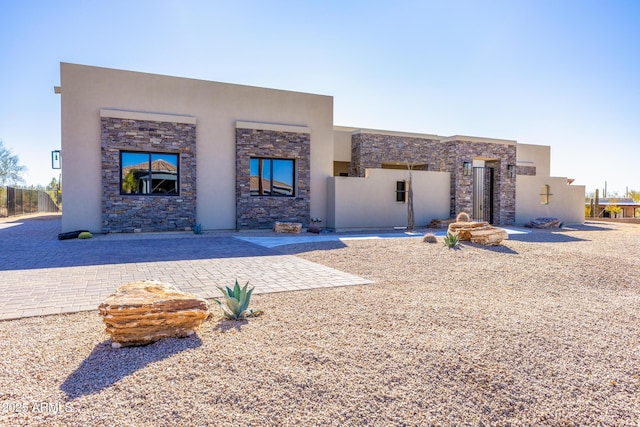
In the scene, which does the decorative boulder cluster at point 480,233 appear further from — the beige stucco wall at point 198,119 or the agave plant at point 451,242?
Answer: the beige stucco wall at point 198,119

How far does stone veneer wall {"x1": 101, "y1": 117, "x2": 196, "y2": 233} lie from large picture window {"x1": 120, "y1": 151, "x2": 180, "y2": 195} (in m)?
0.19

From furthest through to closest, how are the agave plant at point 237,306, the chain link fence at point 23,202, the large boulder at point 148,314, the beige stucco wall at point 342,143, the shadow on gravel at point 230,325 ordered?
the chain link fence at point 23,202 → the beige stucco wall at point 342,143 → the agave plant at point 237,306 → the shadow on gravel at point 230,325 → the large boulder at point 148,314

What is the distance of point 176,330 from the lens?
319cm

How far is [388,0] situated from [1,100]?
16.7 metres

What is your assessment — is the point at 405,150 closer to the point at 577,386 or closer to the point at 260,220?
the point at 260,220

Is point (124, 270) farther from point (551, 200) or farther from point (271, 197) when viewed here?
point (551, 200)

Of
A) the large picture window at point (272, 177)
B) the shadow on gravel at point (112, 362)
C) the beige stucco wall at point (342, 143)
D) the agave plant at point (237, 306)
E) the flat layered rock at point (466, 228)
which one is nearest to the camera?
the shadow on gravel at point (112, 362)

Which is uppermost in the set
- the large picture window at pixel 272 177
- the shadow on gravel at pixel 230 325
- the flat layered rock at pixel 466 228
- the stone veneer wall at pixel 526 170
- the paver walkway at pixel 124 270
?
the stone veneer wall at pixel 526 170

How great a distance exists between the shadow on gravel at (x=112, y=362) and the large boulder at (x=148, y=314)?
72mm

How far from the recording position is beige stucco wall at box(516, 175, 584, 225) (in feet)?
55.2

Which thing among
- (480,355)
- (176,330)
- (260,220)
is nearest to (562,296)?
(480,355)

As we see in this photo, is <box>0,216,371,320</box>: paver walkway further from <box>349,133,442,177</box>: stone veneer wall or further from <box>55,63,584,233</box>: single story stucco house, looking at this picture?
<box>349,133,442,177</box>: stone veneer wall

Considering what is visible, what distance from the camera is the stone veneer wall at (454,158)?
51.1 feet

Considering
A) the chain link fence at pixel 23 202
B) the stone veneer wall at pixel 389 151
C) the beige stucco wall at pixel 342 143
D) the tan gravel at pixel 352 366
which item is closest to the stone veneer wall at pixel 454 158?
the stone veneer wall at pixel 389 151
